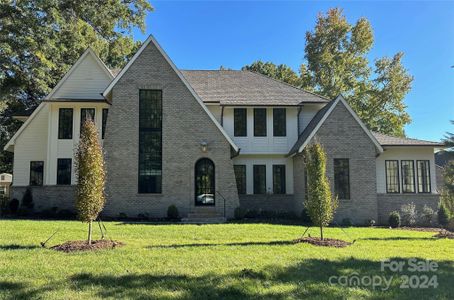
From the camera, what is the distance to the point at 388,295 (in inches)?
262

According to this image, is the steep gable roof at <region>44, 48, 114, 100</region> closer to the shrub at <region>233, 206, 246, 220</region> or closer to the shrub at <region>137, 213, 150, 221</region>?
the shrub at <region>137, 213, 150, 221</region>

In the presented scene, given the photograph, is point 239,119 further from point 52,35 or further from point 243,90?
point 52,35

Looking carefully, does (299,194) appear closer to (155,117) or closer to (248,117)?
(248,117)

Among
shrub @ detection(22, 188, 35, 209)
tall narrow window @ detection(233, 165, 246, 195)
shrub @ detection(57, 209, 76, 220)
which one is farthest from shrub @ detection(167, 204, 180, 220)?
shrub @ detection(22, 188, 35, 209)

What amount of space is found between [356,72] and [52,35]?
2618 centimetres

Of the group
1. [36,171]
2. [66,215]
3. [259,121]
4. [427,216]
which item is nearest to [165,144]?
[259,121]

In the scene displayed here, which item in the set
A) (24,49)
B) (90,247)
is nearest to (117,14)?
(24,49)

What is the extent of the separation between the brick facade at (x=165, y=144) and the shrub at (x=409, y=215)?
28.8ft

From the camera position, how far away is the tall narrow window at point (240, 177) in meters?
22.3

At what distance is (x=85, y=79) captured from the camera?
2262cm

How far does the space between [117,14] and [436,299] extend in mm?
25498

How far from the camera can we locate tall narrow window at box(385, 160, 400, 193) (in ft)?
70.4

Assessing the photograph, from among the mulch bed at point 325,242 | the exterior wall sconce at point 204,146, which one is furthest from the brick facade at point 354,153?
the mulch bed at point 325,242

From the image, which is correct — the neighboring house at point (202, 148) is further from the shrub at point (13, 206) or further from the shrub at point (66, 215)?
the shrub at point (66, 215)
